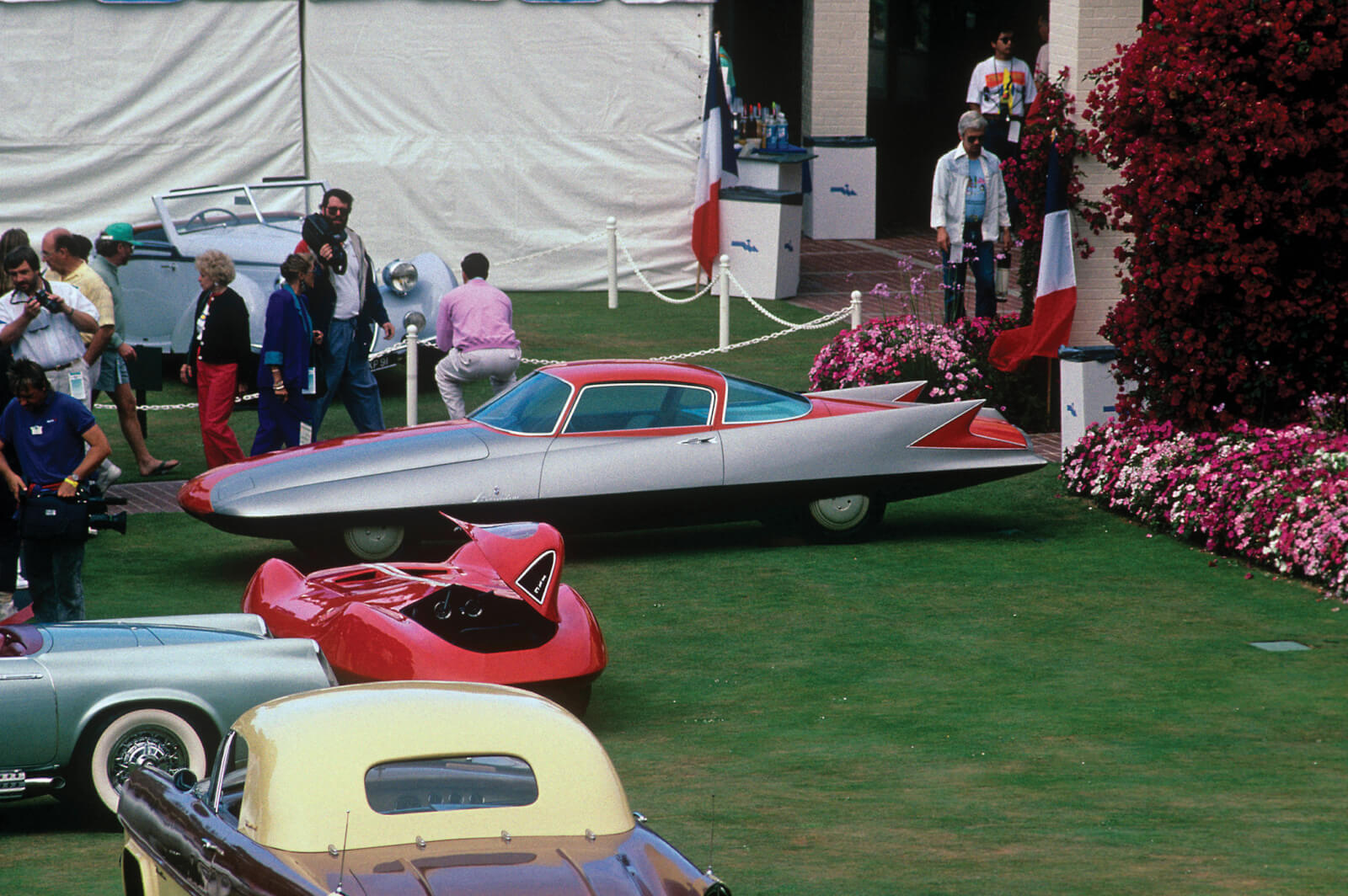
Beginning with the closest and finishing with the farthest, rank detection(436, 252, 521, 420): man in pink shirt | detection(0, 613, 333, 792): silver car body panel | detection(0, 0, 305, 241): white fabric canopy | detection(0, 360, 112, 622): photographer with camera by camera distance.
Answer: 1. detection(0, 613, 333, 792): silver car body panel
2. detection(0, 360, 112, 622): photographer with camera
3. detection(436, 252, 521, 420): man in pink shirt
4. detection(0, 0, 305, 241): white fabric canopy

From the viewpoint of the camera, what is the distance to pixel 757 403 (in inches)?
433

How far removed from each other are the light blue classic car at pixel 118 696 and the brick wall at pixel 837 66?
18452 mm

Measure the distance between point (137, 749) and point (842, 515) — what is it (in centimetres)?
558

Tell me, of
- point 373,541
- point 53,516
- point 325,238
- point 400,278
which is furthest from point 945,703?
point 400,278

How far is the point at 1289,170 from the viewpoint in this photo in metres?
11.0

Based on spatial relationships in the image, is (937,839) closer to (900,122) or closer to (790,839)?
(790,839)

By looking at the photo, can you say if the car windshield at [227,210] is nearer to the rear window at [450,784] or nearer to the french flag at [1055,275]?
the french flag at [1055,275]

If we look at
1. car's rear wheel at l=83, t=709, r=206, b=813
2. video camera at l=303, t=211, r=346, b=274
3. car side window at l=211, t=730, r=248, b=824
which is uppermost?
video camera at l=303, t=211, r=346, b=274

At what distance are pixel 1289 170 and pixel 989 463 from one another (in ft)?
8.77

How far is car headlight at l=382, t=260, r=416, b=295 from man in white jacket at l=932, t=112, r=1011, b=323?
16.1ft

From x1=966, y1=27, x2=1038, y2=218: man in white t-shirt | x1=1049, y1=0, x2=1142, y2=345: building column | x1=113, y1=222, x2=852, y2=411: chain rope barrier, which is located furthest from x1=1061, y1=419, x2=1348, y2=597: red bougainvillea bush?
x1=966, y1=27, x2=1038, y2=218: man in white t-shirt

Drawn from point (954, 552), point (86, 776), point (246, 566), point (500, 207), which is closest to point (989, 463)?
point (954, 552)

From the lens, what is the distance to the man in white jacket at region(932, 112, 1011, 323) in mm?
16062

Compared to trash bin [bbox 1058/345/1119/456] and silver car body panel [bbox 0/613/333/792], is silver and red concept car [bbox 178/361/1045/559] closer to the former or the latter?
trash bin [bbox 1058/345/1119/456]
